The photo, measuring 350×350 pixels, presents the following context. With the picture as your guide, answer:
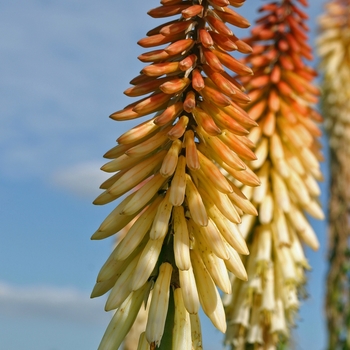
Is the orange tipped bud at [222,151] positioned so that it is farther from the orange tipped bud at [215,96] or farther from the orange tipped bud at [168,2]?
the orange tipped bud at [168,2]

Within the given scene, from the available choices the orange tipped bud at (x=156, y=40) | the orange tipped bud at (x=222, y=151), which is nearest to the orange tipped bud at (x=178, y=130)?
the orange tipped bud at (x=222, y=151)

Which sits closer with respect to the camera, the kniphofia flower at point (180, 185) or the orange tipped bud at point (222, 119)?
the kniphofia flower at point (180, 185)

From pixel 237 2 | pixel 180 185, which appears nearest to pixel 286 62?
pixel 237 2

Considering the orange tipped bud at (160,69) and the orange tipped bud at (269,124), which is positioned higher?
the orange tipped bud at (269,124)

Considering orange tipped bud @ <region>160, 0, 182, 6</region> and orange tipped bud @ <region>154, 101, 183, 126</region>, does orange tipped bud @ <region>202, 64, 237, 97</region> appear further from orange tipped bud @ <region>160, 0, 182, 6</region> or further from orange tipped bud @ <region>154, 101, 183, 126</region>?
orange tipped bud @ <region>160, 0, 182, 6</region>

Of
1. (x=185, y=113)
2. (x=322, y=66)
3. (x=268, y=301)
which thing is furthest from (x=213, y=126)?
(x=322, y=66)

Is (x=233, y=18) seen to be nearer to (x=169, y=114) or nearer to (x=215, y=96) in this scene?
(x=215, y=96)
